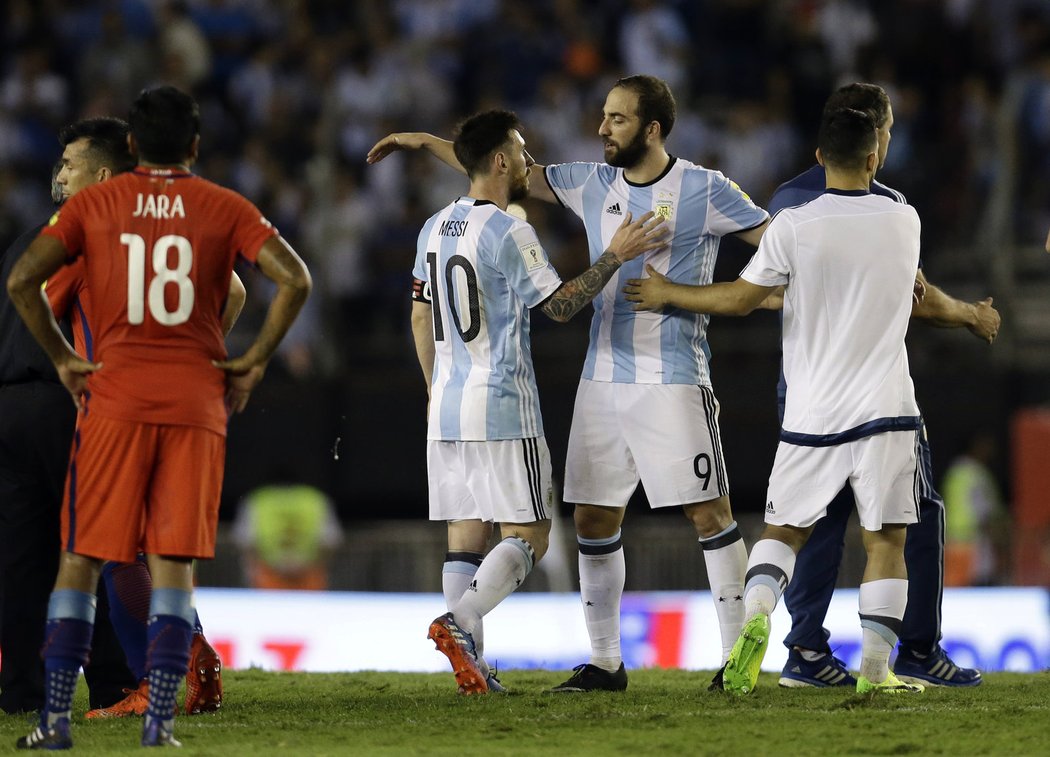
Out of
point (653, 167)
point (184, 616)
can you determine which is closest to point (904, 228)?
point (653, 167)

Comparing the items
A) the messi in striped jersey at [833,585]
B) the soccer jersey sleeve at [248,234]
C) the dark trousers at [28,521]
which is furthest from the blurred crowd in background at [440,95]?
the soccer jersey sleeve at [248,234]

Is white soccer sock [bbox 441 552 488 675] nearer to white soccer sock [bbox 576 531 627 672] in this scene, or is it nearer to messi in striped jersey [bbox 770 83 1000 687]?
white soccer sock [bbox 576 531 627 672]

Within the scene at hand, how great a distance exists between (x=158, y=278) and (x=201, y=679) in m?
1.84

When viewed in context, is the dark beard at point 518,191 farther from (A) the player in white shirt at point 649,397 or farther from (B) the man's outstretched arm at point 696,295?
(B) the man's outstretched arm at point 696,295

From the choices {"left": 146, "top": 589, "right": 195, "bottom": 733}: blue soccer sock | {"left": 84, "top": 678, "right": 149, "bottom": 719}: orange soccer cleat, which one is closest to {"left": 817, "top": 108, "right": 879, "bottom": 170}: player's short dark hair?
{"left": 146, "top": 589, "right": 195, "bottom": 733}: blue soccer sock

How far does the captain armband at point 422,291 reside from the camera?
7.36 m

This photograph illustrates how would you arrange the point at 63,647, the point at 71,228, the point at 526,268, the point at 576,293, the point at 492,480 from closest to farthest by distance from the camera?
the point at 63,647 → the point at 71,228 → the point at 576,293 → the point at 526,268 → the point at 492,480

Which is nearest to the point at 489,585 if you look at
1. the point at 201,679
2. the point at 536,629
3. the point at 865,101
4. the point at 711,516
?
the point at 711,516

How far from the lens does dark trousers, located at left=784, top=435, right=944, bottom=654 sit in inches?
291

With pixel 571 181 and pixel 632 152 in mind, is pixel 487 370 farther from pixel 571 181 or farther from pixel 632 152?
pixel 632 152

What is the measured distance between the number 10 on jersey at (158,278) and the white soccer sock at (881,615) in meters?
2.99

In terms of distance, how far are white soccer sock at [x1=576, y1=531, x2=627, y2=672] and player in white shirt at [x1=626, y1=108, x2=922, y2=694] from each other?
2.60 feet

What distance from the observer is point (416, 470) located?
1577cm

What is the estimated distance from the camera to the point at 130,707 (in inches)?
259
